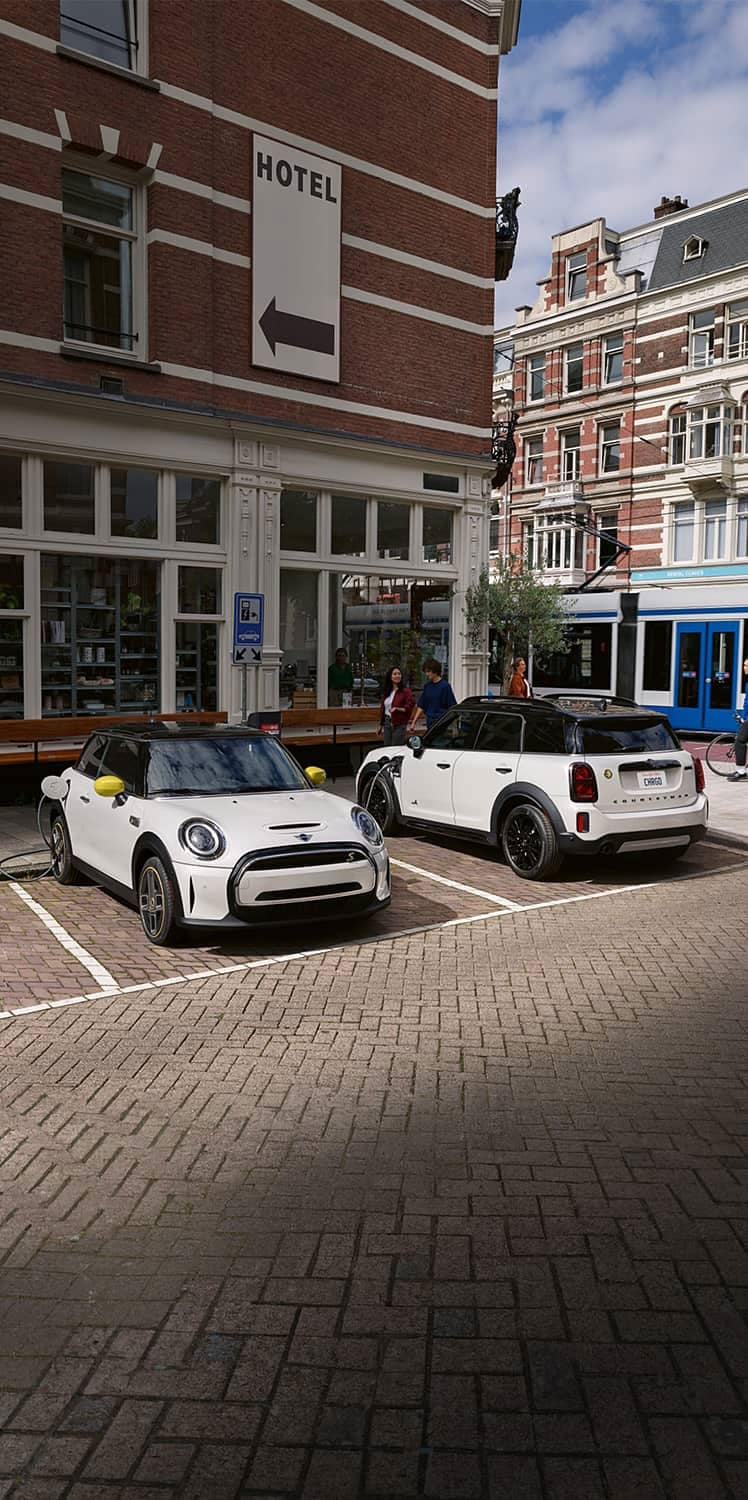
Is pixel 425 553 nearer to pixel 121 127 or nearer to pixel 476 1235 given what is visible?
pixel 121 127

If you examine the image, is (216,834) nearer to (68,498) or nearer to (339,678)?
(68,498)

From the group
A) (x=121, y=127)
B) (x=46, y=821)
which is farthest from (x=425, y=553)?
(x=46, y=821)

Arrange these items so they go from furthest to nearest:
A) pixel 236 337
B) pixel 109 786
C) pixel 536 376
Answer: pixel 536 376 → pixel 236 337 → pixel 109 786

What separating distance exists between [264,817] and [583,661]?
2129 centimetres

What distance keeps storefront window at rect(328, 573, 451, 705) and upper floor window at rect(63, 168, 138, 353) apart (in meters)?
5.01

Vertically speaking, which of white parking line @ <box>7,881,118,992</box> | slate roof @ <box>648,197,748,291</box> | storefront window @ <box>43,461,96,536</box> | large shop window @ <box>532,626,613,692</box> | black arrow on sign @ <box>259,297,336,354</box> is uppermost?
slate roof @ <box>648,197,748,291</box>

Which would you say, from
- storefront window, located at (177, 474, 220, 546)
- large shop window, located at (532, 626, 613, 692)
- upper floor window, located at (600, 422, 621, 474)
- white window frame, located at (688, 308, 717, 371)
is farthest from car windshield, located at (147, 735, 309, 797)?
upper floor window, located at (600, 422, 621, 474)

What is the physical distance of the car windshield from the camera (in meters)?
8.19

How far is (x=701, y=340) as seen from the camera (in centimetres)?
4094

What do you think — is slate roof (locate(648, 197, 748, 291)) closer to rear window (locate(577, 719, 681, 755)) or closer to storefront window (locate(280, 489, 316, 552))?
storefront window (locate(280, 489, 316, 552))

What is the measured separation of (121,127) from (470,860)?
10.7 m

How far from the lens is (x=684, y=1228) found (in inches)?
144

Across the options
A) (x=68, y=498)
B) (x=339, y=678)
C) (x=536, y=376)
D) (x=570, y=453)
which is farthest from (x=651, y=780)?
(x=536, y=376)

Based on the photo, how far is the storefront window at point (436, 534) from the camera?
18891 millimetres
